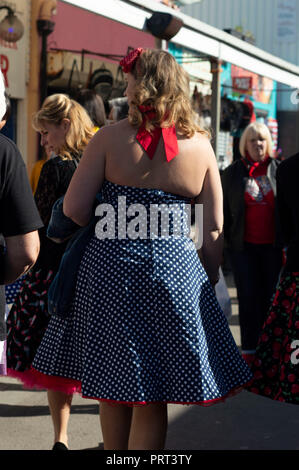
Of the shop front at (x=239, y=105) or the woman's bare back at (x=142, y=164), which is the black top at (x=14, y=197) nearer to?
the woman's bare back at (x=142, y=164)

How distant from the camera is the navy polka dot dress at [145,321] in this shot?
3.14 m

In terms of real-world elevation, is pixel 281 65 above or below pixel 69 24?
below

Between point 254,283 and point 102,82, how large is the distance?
692 cm

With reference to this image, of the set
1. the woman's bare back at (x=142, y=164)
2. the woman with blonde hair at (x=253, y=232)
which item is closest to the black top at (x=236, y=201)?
the woman with blonde hair at (x=253, y=232)

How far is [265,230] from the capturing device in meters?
6.06

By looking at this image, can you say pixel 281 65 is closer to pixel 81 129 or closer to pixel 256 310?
pixel 256 310

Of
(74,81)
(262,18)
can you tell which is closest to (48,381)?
(74,81)

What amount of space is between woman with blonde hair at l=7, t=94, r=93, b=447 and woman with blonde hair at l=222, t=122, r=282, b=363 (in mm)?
Result: 2019

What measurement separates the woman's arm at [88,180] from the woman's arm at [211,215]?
456 millimetres

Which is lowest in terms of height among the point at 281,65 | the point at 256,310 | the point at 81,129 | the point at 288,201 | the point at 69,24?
the point at 256,310
